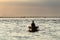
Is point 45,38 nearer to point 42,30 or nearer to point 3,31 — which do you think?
point 42,30

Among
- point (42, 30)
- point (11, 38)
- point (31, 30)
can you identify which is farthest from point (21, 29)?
point (11, 38)

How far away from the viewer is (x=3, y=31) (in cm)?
417

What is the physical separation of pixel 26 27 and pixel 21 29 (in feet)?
1.04

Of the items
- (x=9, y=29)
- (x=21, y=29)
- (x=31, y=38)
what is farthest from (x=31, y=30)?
(x=31, y=38)

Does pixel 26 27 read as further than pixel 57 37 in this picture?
Yes

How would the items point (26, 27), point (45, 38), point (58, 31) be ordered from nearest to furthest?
point (45, 38) → point (58, 31) → point (26, 27)

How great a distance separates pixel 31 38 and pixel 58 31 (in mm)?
911

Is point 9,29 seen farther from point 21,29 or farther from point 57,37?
point 57,37

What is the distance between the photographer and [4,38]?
3508 millimetres

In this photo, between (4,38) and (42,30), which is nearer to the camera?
(4,38)

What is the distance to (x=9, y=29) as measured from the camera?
436 centimetres

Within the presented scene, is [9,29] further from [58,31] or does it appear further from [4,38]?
[58,31]

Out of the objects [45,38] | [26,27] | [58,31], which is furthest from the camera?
[26,27]

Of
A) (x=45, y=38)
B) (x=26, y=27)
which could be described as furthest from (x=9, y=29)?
(x=45, y=38)
